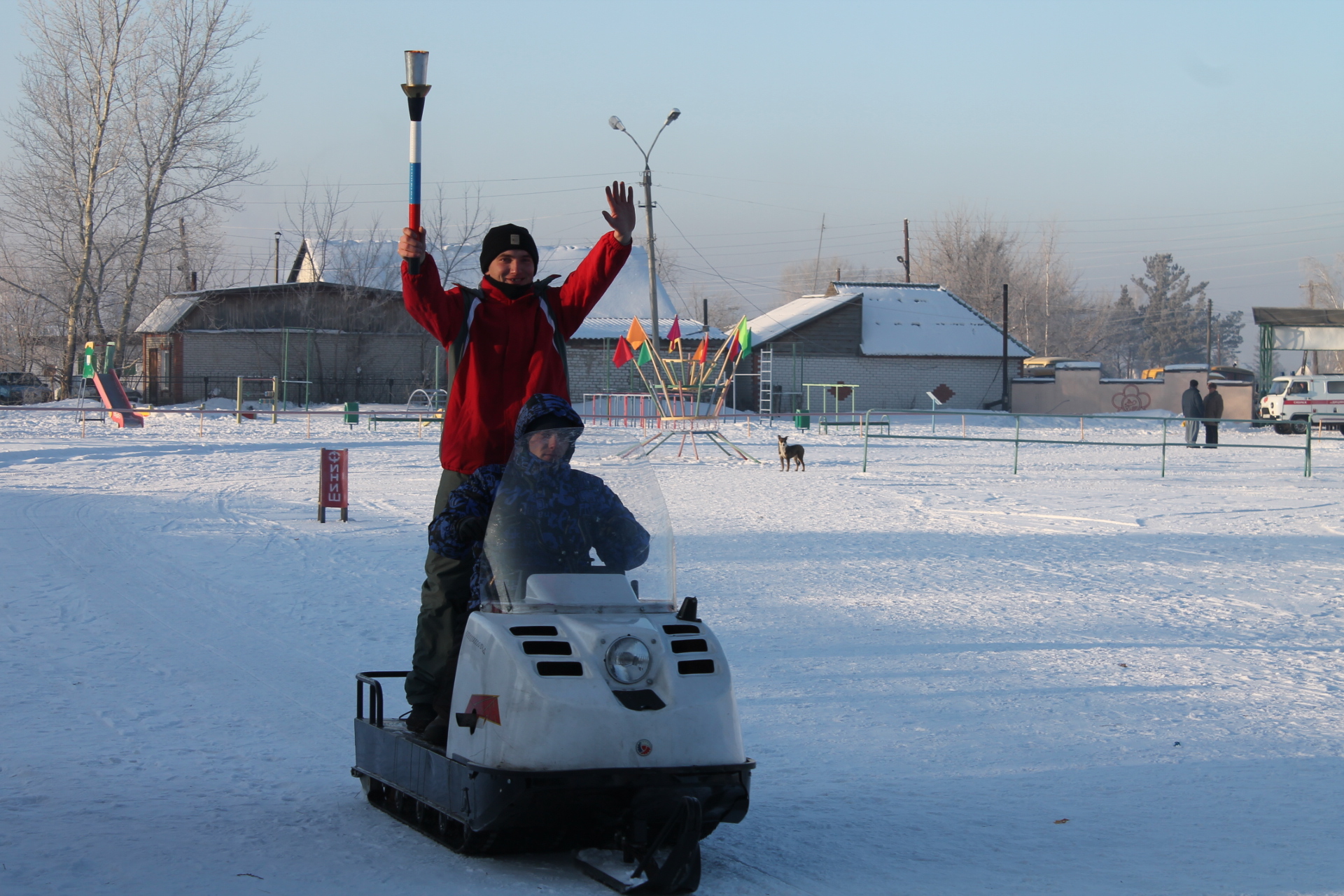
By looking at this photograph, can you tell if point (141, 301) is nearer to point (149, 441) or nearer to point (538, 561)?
point (149, 441)

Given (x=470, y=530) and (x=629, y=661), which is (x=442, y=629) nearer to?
(x=470, y=530)

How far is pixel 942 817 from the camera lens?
472cm

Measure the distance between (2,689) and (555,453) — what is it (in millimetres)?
4107

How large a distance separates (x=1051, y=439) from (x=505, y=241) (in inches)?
1040

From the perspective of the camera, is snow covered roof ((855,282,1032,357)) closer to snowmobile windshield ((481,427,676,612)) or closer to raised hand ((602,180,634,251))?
raised hand ((602,180,634,251))

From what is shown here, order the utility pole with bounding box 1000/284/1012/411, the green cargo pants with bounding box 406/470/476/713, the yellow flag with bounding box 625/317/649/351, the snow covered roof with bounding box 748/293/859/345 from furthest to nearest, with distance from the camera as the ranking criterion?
1. the snow covered roof with bounding box 748/293/859/345
2. the utility pole with bounding box 1000/284/1012/411
3. the yellow flag with bounding box 625/317/649/351
4. the green cargo pants with bounding box 406/470/476/713

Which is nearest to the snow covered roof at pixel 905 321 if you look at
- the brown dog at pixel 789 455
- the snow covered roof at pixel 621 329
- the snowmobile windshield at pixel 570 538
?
the snow covered roof at pixel 621 329

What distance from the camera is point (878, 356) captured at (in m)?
54.3

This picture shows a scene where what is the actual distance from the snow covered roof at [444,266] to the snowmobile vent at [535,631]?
51231mm

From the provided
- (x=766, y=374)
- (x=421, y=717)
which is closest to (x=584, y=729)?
(x=421, y=717)

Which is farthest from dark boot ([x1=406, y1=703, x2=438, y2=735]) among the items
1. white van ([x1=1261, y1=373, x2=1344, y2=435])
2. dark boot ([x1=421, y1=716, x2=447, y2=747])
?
white van ([x1=1261, y1=373, x2=1344, y2=435])

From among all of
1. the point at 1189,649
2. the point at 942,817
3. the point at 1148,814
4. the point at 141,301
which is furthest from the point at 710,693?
the point at 141,301

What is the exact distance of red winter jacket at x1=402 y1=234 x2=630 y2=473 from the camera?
184 inches

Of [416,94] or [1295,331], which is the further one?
[1295,331]
